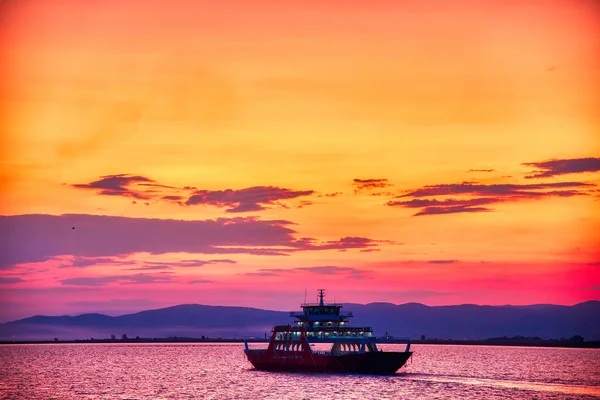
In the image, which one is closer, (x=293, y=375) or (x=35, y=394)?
(x=35, y=394)

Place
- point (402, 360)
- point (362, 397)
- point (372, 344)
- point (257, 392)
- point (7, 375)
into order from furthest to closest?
point (7, 375) < point (372, 344) < point (402, 360) < point (257, 392) < point (362, 397)

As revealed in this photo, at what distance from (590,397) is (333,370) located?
4019cm

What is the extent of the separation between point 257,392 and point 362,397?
15065mm

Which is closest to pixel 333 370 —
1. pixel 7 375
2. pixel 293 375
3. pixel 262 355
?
pixel 293 375

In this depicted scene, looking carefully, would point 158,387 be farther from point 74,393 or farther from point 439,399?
point 439,399

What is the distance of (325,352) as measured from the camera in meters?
137

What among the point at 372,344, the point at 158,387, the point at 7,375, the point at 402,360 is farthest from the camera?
the point at 7,375

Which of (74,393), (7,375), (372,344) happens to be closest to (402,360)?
(372,344)

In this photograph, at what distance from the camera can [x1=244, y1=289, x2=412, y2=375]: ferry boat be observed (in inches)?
5143

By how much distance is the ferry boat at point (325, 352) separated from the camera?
13062 cm

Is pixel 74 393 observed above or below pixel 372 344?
below

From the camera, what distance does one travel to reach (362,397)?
102m

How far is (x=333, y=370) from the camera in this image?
13225 cm

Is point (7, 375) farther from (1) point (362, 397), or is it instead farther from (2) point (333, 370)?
(1) point (362, 397)
